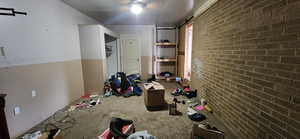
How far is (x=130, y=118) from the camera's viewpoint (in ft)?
7.43

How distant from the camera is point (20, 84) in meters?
1.81

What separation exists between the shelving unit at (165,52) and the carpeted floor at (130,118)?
9.70ft

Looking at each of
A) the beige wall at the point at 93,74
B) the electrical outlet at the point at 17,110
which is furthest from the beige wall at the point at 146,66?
the electrical outlet at the point at 17,110

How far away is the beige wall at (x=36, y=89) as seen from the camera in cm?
170

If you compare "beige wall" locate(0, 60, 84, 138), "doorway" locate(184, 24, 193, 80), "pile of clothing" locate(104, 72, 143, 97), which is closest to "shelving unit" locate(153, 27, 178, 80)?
"doorway" locate(184, 24, 193, 80)

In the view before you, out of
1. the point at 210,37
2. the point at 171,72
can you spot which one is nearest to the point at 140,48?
the point at 171,72

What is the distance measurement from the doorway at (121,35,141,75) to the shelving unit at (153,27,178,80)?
811mm

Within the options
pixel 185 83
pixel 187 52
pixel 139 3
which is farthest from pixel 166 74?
pixel 139 3

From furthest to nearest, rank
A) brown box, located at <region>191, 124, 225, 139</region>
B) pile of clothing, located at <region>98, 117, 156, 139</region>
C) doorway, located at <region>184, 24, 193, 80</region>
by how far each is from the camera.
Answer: doorway, located at <region>184, 24, 193, 80</region> → brown box, located at <region>191, 124, 225, 139</region> → pile of clothing, located at <region>98, 117, 156, 139</region>

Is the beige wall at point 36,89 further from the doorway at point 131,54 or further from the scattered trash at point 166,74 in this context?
the scattered trash at point 166,74

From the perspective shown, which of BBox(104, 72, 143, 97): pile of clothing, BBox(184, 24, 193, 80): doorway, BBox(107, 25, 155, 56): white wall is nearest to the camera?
BBox(104, 72, 143, 97): pile of clothing

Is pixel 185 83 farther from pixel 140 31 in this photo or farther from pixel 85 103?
pixel 85 103

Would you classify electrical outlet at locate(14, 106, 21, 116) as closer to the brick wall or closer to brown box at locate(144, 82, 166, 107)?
brown box at locate(144, 82, 166, 107)

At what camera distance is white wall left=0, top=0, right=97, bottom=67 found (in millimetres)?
1680
